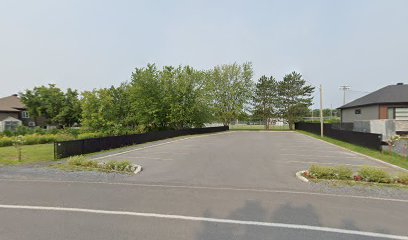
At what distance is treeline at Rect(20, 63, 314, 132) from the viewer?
27.2 m

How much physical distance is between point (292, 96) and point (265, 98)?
5835mm

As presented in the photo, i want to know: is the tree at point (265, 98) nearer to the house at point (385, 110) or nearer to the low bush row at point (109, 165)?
the house at point (385, 110)

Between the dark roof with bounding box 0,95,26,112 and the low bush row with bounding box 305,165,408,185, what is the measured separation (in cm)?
5232

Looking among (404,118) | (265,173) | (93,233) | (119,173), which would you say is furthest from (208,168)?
(404,118)

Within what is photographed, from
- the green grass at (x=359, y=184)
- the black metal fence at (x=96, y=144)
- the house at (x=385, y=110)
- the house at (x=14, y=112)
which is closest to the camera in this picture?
the green grass at (x=359, y=184)

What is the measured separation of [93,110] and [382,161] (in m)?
26.7

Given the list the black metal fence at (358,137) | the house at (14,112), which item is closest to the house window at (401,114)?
the black metal fence at (358,137)

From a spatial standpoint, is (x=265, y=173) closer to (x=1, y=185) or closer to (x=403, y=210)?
(x=403, y=210)

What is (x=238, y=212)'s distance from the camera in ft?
17.1

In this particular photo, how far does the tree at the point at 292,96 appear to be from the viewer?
50.9 metres

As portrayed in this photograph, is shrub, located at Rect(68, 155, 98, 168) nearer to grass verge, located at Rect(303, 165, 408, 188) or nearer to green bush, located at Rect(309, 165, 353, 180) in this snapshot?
grass verge, located at Rect(303, 165, 408, 188)

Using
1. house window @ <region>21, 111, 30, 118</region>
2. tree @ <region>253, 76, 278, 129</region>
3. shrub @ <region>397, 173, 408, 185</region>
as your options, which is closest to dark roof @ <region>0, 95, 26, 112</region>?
house window @ <region>21, 111, 30, 118</region>

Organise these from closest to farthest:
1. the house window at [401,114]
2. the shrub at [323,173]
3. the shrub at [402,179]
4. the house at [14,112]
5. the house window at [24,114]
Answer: the shrub at [402,179] < the shrub at [323,173] < the house window at [401,114] < the house at [14,112] < the house window at [24,114]

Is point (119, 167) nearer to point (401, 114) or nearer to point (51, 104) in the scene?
point (401, 114)
